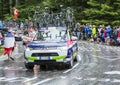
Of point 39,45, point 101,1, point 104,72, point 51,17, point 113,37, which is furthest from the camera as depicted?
point 101,1

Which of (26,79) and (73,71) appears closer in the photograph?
(26,79)

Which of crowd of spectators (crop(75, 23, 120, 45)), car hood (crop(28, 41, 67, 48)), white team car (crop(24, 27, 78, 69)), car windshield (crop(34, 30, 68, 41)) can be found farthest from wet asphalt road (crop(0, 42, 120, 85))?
crowd of spectators (crop(75, 23, 120, 45))

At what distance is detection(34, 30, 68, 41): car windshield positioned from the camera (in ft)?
65.9

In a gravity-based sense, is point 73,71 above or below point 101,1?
below

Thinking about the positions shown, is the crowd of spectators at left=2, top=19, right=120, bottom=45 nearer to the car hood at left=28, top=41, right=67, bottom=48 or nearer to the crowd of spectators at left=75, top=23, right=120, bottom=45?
the crowd of spectators at left=75, top=23, right=120, bottom=45

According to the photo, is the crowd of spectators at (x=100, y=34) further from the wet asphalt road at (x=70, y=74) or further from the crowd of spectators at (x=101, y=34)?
the wet asphalt road at (x=70, y=74)

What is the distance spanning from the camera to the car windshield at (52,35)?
65.9 feet

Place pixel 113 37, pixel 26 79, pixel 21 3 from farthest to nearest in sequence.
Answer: pixel 21 3
pixel 113 37
pixel 26 79

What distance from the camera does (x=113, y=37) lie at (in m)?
35.7

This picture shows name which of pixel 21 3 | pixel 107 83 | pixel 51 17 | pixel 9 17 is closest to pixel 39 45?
pixel 107 83

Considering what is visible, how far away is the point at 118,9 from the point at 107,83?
29836mm

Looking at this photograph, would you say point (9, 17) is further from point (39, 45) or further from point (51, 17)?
point (39, 45)

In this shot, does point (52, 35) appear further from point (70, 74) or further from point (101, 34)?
point (101, 34)

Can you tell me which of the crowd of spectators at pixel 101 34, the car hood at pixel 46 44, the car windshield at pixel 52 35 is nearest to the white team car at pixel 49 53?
the car hood at pixel 46 44
